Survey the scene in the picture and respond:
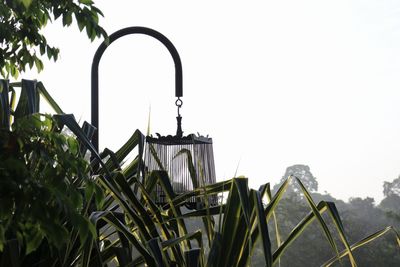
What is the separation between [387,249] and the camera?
70.8 ft

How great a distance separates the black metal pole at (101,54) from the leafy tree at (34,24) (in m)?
0.73

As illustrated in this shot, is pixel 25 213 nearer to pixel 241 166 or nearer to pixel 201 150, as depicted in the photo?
pixel 241 166

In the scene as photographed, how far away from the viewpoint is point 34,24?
2461mm

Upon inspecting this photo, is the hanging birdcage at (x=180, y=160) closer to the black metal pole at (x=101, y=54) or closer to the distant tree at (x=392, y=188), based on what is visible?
the black metal pole at (x=101, y=54)

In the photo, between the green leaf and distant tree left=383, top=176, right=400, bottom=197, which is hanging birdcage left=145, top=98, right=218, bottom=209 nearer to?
the green leaf

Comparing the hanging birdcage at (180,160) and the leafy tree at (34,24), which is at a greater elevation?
the leafy tree at (34,24)

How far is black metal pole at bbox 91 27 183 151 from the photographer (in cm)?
340

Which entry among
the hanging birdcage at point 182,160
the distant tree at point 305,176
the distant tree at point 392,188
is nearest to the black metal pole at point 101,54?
the hanging birdcage at point 182,160

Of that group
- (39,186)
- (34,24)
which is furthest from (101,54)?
(39,186)

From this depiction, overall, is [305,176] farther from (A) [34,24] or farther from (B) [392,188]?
(A) [34,24]

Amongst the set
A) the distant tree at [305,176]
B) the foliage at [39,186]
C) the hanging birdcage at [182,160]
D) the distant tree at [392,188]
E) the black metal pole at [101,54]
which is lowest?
the foliage at [39,186]

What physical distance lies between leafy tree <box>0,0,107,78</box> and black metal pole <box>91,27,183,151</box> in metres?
0.73

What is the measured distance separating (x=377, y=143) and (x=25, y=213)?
81.1 ft

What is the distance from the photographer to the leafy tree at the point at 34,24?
2.25 meters
